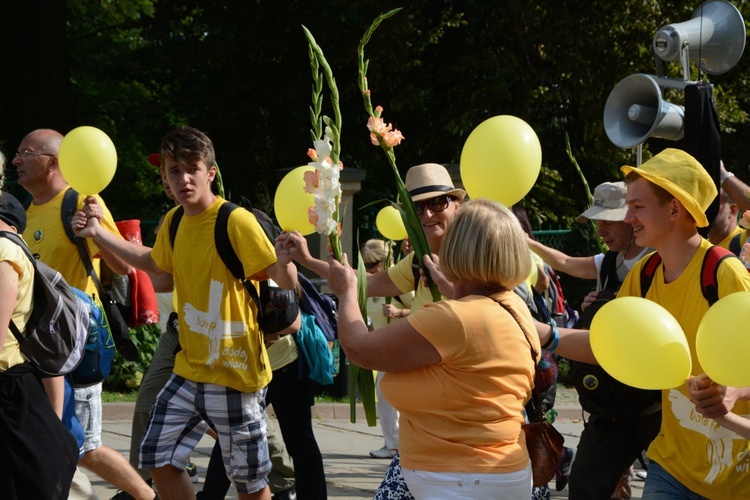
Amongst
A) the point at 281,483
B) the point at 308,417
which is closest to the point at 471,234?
the point at 308,417

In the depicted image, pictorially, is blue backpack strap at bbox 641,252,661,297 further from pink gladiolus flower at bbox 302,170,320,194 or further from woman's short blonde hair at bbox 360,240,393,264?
woman's short blonde hair at bbox 360,240,393,264

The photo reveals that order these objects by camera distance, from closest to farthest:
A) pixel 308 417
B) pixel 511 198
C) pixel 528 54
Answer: pixel 511 198 < pixel 308 417 < pixel 528 54

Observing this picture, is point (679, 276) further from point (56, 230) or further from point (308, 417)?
point (56, 230)

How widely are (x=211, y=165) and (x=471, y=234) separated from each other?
2.33 m

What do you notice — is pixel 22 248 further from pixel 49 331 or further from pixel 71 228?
pixel 71 228

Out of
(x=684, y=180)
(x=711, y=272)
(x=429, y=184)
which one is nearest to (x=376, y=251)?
(x=429, y=184)

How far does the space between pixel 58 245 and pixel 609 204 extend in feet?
9.89

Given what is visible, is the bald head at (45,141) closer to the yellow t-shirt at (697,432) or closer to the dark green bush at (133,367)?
the yellow t-shirt at (697,432)

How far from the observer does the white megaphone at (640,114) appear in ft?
20.8

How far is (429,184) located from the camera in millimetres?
5012

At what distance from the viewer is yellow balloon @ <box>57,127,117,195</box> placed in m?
5.50

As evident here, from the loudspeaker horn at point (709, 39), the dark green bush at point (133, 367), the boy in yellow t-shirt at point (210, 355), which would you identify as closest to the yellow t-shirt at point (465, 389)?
the boy in yellow t-shirt at point (210, 355)

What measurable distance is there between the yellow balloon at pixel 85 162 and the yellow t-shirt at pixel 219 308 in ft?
1.83

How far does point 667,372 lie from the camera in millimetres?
3293
